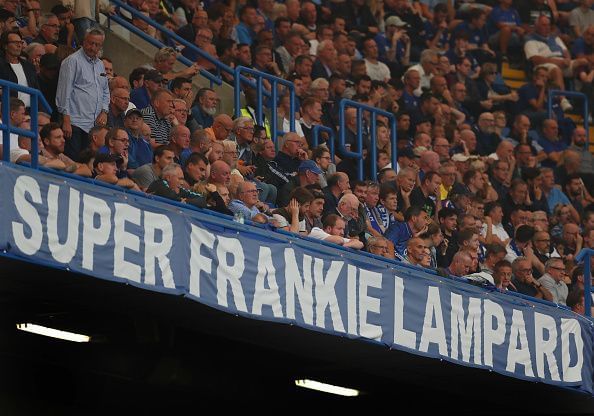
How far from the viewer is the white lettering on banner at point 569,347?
16.4m

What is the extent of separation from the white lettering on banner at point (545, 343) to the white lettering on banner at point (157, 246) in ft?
15.7

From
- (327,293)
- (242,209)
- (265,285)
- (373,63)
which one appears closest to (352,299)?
(327,293)

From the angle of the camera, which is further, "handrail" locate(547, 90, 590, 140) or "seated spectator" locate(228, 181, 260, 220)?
"handrail" locate(547, 90, 590, 140)

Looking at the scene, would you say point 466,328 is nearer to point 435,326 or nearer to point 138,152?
point 435,326

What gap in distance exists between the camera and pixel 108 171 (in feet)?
43.6

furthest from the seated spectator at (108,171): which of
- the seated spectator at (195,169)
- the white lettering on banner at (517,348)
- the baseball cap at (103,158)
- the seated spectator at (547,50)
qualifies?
the seated spectator at (547,50)

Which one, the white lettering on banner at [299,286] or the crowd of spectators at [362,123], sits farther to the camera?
the crowd of spectators at [362,123]

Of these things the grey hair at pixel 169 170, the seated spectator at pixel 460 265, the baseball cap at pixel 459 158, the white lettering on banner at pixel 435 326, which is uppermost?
the baseball cap at pixel 459 158

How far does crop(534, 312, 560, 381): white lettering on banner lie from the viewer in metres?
16.1

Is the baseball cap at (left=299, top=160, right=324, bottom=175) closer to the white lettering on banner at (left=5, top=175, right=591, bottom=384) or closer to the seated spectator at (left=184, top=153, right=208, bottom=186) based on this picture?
the white lettering on banner at (left=5, top=175, right=591, bottom=384)

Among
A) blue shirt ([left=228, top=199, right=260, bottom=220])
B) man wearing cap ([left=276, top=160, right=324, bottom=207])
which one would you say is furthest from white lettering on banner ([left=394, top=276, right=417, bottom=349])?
man wearing cap ([left=276, top=160, right=324, bottom=207])

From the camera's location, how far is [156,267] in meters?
12.6

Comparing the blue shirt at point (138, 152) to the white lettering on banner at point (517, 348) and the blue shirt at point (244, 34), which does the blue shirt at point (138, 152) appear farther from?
the blue shirt at point (244, 34)

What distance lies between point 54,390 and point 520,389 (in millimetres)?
4837
